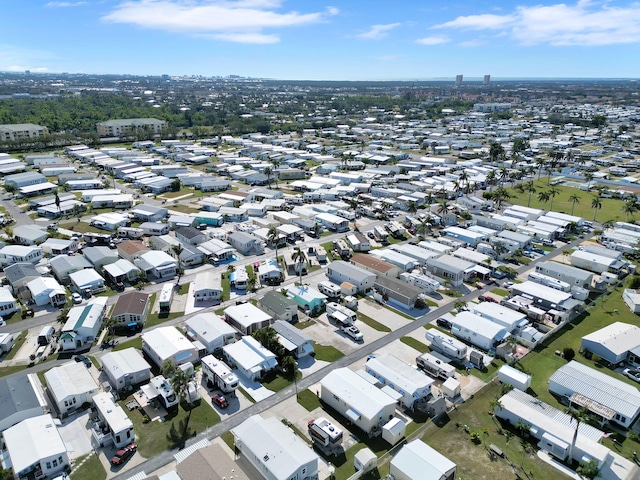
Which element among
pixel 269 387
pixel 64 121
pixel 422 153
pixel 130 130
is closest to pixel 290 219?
pixel 269 387

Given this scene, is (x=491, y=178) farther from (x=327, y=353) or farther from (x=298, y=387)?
(x=298, y=387)

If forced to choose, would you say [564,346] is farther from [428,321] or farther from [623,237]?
[623,237]

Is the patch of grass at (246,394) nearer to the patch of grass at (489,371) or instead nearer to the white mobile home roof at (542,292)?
the patch of grass at (489,371)

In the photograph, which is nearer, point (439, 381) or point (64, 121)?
point (439, 381)

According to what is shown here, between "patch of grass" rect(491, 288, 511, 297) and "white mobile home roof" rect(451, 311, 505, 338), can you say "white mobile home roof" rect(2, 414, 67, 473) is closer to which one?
"white mobile home roof" rect(451, 311, 505, 338)

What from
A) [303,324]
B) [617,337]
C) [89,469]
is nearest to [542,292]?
[617,337]

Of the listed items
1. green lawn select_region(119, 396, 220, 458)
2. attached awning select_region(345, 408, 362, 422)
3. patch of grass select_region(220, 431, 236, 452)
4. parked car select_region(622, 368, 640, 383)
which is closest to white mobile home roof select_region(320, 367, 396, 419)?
attached awning select_region(345, 408, 362, 422)

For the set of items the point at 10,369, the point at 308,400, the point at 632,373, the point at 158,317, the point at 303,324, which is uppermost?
the point at 158,317
